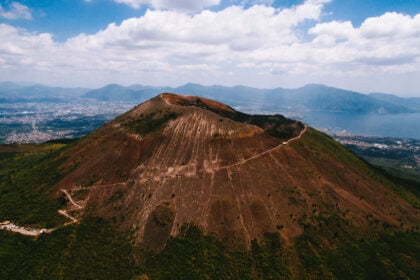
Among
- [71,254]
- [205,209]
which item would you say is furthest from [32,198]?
[205,209]

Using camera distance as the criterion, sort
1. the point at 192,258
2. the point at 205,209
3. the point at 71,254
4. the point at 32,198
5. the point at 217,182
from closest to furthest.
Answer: the point at 192,258 → the point at 71,254 → the point at 205,209 → the point at 217,182 → the point at 32,198

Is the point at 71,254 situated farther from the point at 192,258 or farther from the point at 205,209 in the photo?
the point at 205,209

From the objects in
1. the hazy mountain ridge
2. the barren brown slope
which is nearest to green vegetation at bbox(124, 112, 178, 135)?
the barren brown slope

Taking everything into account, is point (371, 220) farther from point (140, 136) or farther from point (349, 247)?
point (140, 136)

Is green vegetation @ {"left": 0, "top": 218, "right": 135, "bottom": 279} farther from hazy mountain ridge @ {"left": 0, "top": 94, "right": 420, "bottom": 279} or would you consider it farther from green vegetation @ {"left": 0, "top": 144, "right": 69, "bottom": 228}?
green vegetation @ {"left": 0, "top": 144, "right": 69, "bottom": 228}

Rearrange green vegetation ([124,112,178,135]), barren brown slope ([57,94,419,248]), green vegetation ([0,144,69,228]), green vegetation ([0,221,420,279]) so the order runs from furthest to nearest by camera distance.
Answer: green vegetation ([124,112,178,135]) → green vegetation ([0,144,69,228]) → barren brown slope ([57,94,419,248]) → green vegetation ([0,221,420,279])
